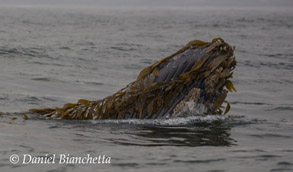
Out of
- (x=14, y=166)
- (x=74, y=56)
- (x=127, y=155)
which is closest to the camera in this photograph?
(x=14, y=166)

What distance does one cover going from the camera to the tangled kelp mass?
283 inches

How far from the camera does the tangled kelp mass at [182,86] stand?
718 cm

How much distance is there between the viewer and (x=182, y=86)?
23.7ft

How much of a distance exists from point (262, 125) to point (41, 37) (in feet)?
58.8

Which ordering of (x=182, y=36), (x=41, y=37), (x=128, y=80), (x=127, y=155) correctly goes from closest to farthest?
(x=127, y=155), (x=128, y=80), (x=41, y=37), (x=182, y=36)

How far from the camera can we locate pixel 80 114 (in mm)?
7598

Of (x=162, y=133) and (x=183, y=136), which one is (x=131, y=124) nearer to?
(x=162, y=133)

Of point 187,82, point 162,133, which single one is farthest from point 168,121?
point 187,82

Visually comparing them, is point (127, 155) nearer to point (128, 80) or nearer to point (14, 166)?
point (14, 166)

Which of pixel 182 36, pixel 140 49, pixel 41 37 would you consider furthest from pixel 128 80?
pixel 182 36

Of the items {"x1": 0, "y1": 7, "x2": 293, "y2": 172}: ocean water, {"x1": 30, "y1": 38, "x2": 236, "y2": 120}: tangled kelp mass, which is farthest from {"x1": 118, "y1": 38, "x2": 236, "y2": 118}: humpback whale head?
{"x1": 0, "y1": 7, "x2": 293, "y2": 172}: ocean water

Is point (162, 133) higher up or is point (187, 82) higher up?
point (187, 82)

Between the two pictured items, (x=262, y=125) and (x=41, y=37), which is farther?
(x=41, y=37)

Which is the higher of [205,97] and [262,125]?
[205,97]
